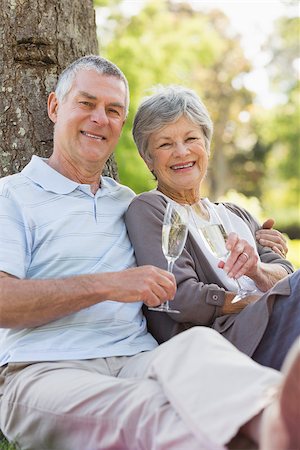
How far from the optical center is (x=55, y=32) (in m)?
4.75

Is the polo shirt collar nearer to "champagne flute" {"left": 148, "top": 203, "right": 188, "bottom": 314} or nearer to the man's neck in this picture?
the man's neck

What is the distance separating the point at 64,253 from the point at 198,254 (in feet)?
2.41

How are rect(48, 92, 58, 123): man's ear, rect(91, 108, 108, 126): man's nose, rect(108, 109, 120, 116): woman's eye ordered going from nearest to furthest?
rect(91, 108, 108, 126): man's nose → rect(108, 109, 120, 116): woman's eye → rect(48, 92, 58, 123): man's ear

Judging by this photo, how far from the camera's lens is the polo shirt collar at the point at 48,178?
3881 millimetres

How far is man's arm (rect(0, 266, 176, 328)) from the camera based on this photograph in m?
3.31

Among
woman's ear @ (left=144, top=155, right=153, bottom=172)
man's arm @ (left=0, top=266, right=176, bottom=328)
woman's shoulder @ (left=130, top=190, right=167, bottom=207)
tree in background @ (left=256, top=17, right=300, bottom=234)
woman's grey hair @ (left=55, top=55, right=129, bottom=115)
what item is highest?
woman's grey hair @ (left=55, top=55, right=129, bottom=115)

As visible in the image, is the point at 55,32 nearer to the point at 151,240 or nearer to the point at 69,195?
the point at 69,195

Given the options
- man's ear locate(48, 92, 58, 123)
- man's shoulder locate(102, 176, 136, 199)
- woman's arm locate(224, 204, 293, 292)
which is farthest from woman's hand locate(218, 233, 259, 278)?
man's ear locate(48, 92, 58, 123)

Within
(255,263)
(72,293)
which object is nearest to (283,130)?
(255,263)

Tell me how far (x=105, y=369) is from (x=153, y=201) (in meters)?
0.95

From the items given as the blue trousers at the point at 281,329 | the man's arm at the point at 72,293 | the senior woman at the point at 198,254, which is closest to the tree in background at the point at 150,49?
the senior woman at the point at 198,254

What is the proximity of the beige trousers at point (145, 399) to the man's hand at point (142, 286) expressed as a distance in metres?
0.26

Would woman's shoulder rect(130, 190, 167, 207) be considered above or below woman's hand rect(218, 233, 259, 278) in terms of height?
above

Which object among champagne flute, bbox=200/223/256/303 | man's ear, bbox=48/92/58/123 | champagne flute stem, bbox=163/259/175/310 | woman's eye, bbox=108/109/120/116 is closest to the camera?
champagne flute stem, bbox=163/259/175/310
